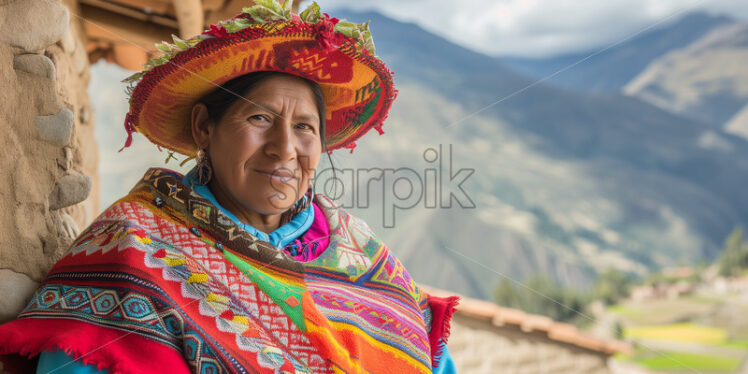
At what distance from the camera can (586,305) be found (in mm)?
14914

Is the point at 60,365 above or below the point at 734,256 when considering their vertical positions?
below

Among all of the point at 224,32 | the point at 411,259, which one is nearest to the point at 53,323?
the point at 224,32

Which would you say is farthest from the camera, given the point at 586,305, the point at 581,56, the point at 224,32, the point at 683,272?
the point at 586,305

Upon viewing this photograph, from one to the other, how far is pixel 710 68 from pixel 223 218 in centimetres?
1259

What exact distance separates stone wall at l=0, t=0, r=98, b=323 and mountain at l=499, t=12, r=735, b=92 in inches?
47.2

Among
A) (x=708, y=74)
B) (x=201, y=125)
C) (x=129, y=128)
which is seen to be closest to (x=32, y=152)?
(x=129, y=128)

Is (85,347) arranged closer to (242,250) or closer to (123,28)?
(242,250)

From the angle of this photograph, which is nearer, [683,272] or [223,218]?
[223,218]

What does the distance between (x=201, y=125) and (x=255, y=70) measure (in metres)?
0.21

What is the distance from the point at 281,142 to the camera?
1319mm

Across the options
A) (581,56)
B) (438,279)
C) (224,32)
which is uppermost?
(581,56)

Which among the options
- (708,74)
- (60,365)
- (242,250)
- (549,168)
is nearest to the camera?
(60,365)

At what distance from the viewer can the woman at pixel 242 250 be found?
1.07m

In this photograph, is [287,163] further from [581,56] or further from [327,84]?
[581,56]
